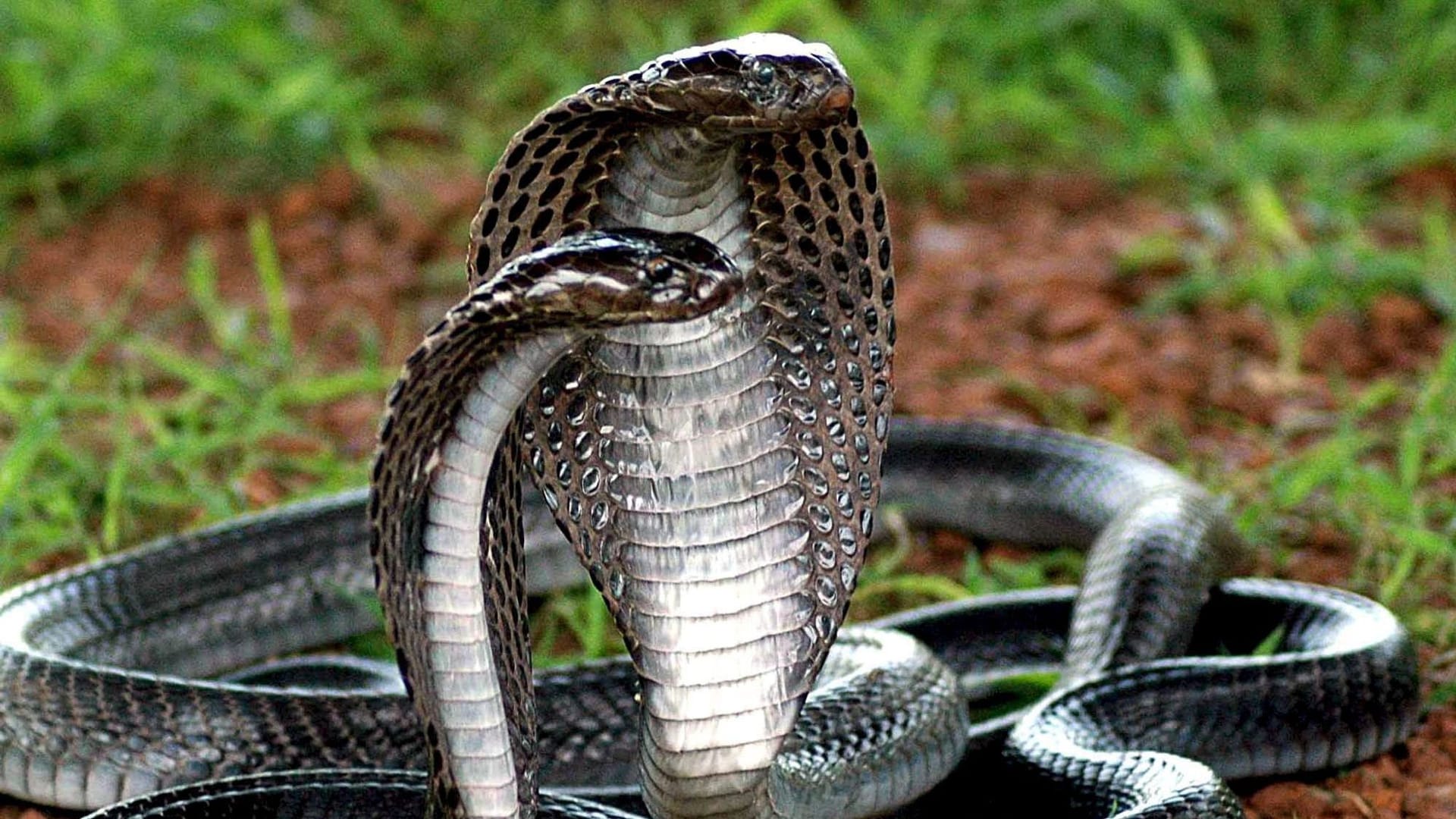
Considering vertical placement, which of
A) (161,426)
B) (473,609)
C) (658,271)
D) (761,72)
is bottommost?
(161,426)

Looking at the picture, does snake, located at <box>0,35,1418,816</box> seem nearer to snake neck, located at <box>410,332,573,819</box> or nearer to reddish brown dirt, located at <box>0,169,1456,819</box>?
snake neck, located at <box>410,332,573,819</box>

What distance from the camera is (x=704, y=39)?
25.0 feet

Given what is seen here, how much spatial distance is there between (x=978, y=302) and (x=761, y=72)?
12.7 feet

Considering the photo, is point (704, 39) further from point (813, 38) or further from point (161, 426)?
point (161, 426)

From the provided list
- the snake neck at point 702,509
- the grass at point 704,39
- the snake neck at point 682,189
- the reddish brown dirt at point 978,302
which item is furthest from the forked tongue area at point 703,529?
the reddish brown dirt at point 978,302

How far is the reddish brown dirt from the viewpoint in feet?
17.4

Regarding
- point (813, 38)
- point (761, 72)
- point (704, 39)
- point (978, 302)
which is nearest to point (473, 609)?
point (761, 72)

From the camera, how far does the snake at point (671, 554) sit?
7.32ft

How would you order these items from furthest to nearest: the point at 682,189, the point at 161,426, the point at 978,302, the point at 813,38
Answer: the point at 813,38 → the point at 978,302 → the point at 161,426 → the point at 682,189

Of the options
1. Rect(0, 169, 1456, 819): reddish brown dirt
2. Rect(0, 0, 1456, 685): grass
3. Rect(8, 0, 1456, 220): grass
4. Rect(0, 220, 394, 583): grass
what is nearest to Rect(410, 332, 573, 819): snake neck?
Rect(0, 0, 1456, 685): grass

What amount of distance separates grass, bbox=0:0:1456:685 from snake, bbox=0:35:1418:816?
831mm

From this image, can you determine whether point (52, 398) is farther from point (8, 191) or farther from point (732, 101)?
point (732, 101)

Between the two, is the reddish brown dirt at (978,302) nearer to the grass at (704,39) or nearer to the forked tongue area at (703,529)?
the grass at (704,39)

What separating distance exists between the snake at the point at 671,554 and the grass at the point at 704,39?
83 cm
